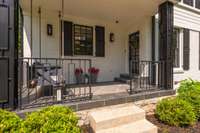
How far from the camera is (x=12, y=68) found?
3084 millimetres

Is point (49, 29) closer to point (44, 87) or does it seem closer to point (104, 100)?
point (44, 87)

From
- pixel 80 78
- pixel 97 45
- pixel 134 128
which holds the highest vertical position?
pixel 97 45

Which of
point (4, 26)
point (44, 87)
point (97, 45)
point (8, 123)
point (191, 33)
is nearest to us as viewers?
point (8, 123)

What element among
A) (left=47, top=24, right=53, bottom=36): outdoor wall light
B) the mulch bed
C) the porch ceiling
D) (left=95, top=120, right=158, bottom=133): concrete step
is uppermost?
the porch ceiling

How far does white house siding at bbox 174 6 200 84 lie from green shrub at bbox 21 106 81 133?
567 cm

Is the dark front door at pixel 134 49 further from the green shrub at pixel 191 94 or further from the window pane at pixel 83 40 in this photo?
the green shrub at pixel 191 94

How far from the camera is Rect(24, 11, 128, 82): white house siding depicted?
5.81 m

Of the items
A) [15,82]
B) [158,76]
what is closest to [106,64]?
[158,76]

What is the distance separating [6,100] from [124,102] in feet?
8.13

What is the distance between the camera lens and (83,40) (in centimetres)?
678

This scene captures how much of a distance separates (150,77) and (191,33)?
323cm

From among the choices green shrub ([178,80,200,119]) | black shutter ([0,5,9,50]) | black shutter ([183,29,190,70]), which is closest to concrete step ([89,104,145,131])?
green shrub ([178,80,200,119])

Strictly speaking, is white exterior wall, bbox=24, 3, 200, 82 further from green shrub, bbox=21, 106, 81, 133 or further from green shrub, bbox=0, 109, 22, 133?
green shrub, bbox=21, 106, 81, 133

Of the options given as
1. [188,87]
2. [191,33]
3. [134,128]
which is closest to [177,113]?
[134,128]
